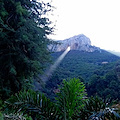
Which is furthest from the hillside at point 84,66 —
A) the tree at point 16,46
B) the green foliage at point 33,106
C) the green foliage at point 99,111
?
the green foliage at point 99,111

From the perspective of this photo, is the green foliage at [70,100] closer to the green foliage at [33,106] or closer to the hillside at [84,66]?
the green foliage at [33,106]

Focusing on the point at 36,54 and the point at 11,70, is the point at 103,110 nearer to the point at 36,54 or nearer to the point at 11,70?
the point at 11,70

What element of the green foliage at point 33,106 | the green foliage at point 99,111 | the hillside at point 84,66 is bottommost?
the hillside at point 84,66

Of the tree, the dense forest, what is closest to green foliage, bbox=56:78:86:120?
the dense forest

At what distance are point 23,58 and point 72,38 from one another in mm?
75051

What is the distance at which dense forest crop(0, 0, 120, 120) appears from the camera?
136 centimetres

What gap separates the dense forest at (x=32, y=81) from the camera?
1.36 metres

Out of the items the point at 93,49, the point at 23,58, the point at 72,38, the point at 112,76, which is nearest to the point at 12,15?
the point at 23,58

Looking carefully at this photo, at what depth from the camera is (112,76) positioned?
1942cm

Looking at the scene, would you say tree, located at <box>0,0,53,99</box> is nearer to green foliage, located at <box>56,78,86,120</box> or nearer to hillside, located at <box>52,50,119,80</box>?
green foliage, located at <box>56,78,86,120</box>

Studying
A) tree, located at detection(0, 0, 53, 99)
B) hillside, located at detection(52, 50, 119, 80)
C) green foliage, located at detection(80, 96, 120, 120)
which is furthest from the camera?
hillside, located at detection(52, 50, 119, 80)

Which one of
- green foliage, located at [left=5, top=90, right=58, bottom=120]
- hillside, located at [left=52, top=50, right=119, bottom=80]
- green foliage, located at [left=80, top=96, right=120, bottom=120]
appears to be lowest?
hillside, located at [left=52, top=50, right=119, bottom=80]

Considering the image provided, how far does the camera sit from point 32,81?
730 cm

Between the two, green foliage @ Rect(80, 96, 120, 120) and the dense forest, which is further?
the dense forest
